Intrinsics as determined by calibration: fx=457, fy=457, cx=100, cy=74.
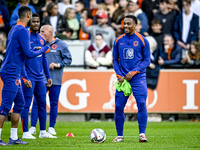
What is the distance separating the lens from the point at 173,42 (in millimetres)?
16828

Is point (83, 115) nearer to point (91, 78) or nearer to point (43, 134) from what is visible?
point (91, 78)

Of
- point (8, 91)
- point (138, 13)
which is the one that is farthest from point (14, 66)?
point (138, 13)

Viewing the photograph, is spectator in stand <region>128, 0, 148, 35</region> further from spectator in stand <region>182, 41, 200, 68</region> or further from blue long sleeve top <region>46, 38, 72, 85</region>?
blue long sleeve top <region>46, 38, 72, 85</region>

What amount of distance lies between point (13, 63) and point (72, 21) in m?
9.23

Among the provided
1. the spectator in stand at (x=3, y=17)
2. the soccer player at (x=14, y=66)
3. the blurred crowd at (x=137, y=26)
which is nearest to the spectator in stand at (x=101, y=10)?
the blurred crowd at (x=137, y=26)

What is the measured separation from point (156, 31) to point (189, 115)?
3.27m

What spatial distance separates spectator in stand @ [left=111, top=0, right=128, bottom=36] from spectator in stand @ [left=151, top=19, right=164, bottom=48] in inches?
46.6

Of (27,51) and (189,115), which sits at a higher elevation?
(27,51)

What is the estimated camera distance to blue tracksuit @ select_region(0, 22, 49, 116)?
8.12 metres

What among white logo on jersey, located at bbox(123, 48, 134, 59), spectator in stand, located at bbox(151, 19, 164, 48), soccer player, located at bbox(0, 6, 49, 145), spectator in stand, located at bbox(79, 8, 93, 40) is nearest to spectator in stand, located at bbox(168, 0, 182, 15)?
spectator in stand, located at bbox(151, 19, 164, 48)

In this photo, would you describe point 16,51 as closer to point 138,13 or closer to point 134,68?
point 134,68

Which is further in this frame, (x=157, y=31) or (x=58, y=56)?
(x=157, y=31)

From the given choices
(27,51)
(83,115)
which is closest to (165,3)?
(83,115)

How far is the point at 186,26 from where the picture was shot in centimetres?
1697
